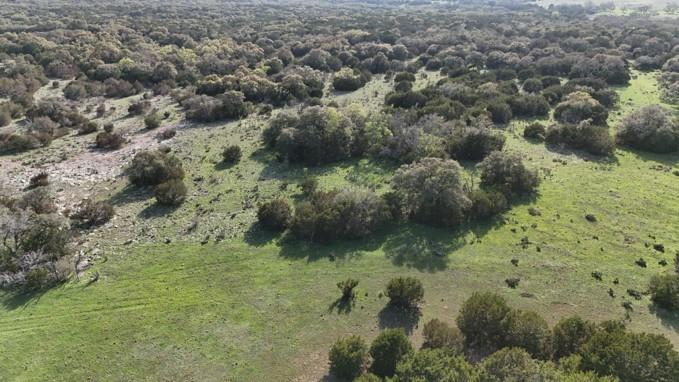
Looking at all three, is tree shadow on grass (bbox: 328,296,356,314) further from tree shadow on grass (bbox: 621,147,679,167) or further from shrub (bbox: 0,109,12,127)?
shrub (bbox: 0,109,12,127)

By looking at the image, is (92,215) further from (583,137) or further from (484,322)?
(583,137)

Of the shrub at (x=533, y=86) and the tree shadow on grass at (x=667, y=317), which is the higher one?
the shrub at (x=533, y=86)

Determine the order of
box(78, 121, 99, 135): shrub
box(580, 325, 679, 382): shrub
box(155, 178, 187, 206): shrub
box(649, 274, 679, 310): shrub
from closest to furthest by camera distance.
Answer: box(580, 325, 679, 382): shrub
box(649, 274, 679, 310): shrub
box(155, 178, 187, 206): shrub
box(78, 121, 99, 135): shrub

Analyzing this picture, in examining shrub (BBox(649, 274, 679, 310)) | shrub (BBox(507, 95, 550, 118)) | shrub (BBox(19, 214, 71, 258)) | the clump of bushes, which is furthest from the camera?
shrub (BBox(507, 95, 550, 118))

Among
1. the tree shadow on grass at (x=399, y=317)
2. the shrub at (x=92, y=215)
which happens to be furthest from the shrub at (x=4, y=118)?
the tree shadow on grass at (x=399, y=317)

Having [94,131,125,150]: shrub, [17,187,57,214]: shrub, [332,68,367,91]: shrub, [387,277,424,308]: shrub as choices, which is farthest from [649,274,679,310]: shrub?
[332,68,367,91]: shrub

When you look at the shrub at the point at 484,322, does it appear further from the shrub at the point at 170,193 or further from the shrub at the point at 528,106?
the shrub at the point at 528,106
